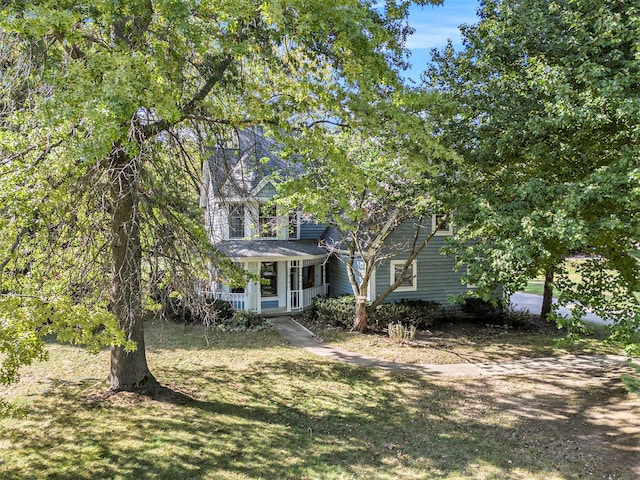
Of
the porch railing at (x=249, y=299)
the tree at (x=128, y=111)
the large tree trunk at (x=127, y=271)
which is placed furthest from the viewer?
the porch railing at (x=249, y=299)

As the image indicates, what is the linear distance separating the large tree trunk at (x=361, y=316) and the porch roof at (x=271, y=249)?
336 cm

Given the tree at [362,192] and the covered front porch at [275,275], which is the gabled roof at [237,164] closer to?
the tree at [362,192]

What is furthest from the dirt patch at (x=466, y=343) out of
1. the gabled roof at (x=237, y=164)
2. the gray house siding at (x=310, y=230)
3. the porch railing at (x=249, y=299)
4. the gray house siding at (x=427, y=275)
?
the gabled roof at (x=237, y=164)

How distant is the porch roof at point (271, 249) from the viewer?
1717 centimetres

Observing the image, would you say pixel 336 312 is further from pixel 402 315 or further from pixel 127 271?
pixel 127 271

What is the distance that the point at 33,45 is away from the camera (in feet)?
21.1

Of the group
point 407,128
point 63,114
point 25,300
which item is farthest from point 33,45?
point 407,128

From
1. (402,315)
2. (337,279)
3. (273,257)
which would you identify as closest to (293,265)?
(273,257)

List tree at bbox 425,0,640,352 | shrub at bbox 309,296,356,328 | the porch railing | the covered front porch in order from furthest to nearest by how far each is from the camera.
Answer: the porch railing, the covered front porch, shrub at bbox 309,296,356,328, tree at bbox 425,0,640,352

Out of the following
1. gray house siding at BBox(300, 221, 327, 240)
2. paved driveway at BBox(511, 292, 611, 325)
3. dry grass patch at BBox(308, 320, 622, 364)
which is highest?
gray house siding at BBox(300, 221, 327, 240)

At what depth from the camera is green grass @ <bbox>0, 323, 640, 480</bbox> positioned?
21.4ft

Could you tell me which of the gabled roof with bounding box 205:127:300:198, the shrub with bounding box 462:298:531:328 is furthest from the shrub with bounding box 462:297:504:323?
the gabled roof with bounding box 205:127:300:198

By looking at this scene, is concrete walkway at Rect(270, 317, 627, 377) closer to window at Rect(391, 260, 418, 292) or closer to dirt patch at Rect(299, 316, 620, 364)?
dirt patch at Rect(299, 316, 620, 364)

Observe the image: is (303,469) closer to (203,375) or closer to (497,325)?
(203,375)
